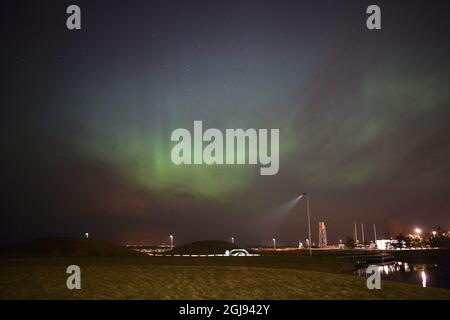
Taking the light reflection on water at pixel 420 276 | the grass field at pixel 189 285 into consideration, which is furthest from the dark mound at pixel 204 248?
the grass field at pixel 189 285

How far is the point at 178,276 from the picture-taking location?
2536 cm

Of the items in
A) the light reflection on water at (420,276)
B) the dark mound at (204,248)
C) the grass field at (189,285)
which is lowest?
the light reflection on water at (420,276)

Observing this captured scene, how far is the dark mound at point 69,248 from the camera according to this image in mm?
58503

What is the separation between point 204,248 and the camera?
9369 centimetres

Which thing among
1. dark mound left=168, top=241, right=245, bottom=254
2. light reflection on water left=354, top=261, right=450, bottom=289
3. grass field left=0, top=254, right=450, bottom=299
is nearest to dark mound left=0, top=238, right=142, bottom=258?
dark mound left=168, top=241, right=245, bottom=254

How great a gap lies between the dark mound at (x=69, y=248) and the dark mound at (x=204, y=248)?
26.2 m

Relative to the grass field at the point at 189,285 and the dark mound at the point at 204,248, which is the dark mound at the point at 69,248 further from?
the grass field at the point at 189,285

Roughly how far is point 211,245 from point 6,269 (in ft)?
236

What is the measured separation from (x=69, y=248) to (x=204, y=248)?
131 ft

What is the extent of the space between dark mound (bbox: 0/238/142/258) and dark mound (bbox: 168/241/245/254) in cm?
2624

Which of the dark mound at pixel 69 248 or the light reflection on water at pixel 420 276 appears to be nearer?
the light reflection on water at pixel 420 276

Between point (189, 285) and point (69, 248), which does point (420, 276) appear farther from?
point (69, 248)
